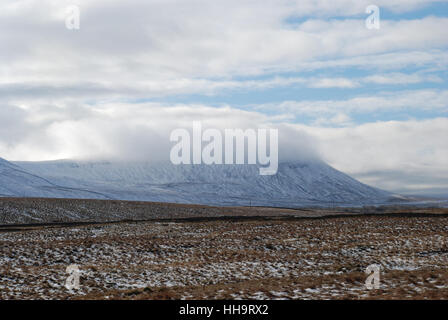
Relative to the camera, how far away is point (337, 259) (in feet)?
96.1

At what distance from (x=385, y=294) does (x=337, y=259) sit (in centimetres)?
1040

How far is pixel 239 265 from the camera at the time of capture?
2730cm

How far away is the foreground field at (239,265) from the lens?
2055 centimetres

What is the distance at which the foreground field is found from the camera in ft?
67.4

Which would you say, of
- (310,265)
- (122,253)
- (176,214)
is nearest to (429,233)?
(310,265)

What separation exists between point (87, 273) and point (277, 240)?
692 inches

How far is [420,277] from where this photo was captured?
72.6 feet

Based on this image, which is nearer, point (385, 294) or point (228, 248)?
point (385, 294)

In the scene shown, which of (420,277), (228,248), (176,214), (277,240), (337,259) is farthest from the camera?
(176,214)

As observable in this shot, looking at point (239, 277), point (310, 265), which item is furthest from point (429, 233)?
point (239, 277)
